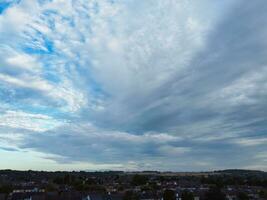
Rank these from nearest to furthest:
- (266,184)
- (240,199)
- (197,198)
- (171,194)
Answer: (171,194), (240,199), (197,198), (266,184)

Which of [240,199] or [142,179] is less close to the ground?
[142,179]

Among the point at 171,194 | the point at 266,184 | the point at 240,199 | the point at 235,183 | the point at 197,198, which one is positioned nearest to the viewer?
the point at 171,194

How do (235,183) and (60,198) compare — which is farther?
(235,183)

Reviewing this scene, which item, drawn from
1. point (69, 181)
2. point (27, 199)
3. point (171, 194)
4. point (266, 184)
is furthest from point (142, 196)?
point (266, 184)

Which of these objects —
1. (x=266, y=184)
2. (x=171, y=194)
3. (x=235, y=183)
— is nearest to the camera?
(x=171, y=194)

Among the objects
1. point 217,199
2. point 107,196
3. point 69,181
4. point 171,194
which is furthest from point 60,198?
point 69,181

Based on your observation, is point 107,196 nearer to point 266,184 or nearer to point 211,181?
point 266,184

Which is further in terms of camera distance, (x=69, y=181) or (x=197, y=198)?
(x=69, y=181)

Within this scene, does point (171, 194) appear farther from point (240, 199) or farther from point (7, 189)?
point (7, 189)

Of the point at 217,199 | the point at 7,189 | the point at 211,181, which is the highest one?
the point at 211,181
